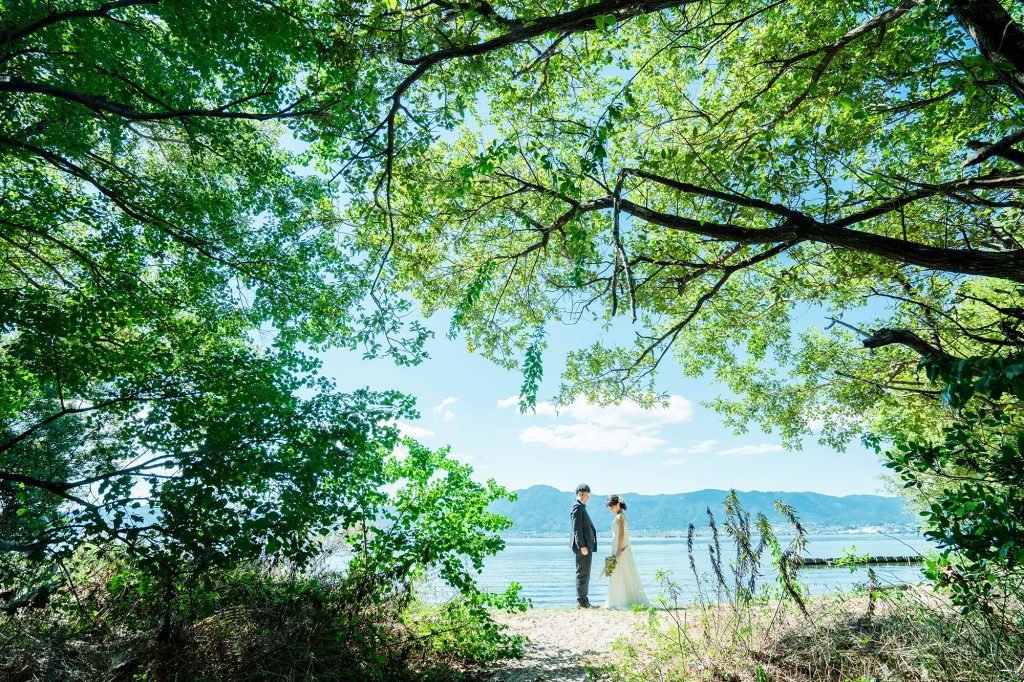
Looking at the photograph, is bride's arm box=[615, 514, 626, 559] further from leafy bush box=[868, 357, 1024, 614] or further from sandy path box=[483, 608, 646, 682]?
A: leafy bush box=[868, 357, 1024, 614]

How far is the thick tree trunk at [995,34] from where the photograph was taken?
12.3ft

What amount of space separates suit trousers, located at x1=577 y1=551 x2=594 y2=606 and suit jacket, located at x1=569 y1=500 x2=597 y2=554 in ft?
0.42

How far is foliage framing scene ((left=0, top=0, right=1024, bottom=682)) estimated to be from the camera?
3.62 meters

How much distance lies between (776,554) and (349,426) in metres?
3.86

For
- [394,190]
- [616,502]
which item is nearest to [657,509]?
[616,502]

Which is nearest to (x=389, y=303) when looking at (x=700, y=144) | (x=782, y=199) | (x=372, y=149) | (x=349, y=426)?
(x=372, y=149)

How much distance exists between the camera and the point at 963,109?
205 inches

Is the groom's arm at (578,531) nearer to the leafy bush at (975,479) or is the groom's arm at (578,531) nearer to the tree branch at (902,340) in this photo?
the leafy bush at (975,479)

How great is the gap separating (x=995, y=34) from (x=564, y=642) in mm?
6842

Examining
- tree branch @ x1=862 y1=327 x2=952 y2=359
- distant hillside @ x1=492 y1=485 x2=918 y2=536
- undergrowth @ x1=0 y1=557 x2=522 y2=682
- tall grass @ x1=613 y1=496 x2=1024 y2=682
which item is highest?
tree branch @ x1=862 y1=327 x2=952 y2=359

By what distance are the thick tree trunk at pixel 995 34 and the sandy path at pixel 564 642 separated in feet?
18.5

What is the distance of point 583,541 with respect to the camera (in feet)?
29.9

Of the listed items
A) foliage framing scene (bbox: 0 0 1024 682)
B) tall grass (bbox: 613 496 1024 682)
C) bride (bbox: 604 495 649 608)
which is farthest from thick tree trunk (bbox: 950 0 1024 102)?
bride (bbox: 604 495 649 608)

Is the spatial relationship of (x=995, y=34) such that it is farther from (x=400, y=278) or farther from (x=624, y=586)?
(x=624, y=586)
